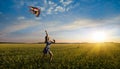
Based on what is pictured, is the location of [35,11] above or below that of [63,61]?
above

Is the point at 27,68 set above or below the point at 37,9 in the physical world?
below

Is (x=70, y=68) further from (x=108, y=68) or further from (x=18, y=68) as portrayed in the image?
(x=18, y=68)

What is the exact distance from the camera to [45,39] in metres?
15.8

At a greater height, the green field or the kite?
the kite

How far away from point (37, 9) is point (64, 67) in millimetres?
5445

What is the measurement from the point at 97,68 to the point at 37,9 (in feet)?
22.8

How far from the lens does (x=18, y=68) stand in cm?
1315

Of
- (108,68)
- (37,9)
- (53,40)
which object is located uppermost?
(37,9)

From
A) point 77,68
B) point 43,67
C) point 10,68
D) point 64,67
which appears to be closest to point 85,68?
point 77,68

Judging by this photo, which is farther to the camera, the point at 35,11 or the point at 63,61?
the point at 63,61

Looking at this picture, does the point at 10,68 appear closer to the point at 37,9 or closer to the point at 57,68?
the point at 57,68

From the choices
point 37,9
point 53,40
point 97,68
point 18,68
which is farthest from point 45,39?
point 97,68

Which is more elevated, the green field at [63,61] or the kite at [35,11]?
the kite at [35,11]

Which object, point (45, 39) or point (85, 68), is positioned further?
point (45, 39)
